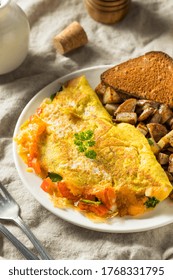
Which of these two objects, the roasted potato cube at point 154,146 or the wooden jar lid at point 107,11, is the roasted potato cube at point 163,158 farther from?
the wooden jar lid at point 107,11

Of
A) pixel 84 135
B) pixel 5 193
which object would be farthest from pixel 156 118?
pixel 5 193

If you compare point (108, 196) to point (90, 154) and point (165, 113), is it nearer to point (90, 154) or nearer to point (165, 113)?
point (90, 154)

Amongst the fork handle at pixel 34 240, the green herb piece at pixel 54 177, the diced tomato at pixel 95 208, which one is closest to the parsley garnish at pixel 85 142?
the green herb piece at pixel 54 177

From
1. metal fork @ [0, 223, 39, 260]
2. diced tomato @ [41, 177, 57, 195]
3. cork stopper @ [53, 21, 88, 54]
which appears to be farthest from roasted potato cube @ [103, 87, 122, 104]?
metal fork @ [0, 223, 39, 260]

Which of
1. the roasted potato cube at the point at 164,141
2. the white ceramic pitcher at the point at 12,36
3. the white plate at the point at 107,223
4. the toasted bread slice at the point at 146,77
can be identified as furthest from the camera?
the white ceramic pitcher at the point at 12,36

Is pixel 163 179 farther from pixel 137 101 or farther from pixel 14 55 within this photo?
pixel 14 55

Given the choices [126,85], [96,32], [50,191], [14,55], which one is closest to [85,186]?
[50,191]

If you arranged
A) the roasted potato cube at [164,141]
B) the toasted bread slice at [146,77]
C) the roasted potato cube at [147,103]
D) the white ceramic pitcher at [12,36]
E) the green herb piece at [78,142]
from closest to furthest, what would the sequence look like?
the green herb piece at [78,142], the roasted potato cube at [164,141], the roasted potato cube at [147,103], the toasted bread slice at [146,77], the white ceramic pitcher at [12,36]

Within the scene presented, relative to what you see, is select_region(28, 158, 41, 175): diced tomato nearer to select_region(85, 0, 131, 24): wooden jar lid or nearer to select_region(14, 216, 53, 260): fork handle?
select_region(14, 216, 53, 260): fork handle
